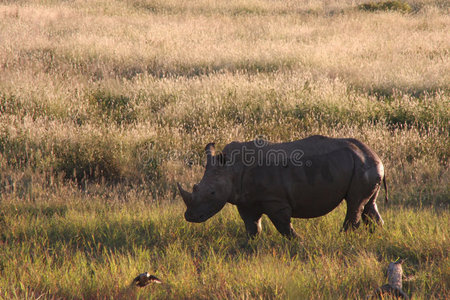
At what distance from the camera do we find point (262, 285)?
3.77m

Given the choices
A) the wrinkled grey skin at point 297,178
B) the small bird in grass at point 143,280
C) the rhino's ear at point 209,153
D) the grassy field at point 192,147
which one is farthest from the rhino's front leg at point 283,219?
the small bird in grass at point 143,280

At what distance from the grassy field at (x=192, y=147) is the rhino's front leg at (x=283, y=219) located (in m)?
0.16

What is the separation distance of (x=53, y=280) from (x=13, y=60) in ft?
35.0

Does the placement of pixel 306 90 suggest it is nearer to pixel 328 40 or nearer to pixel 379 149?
pixel 379 149

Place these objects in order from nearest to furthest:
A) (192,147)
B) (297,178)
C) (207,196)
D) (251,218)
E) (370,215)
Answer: (207,196) < (297,178) < (251,218) < (370,215) < (192,147)

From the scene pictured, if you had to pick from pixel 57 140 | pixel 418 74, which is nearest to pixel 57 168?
pixel 57 140

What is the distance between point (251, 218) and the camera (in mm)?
4699

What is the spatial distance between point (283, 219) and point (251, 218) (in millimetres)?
381

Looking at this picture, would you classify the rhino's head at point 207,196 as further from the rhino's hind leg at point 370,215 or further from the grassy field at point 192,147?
the rhino's hind leg at point 370,215

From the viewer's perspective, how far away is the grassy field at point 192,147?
4051mm

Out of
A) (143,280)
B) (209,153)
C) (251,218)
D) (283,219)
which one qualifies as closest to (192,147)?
(251,218)

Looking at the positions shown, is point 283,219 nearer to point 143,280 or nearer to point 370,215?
point 370,215

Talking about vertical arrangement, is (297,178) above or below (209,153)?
below

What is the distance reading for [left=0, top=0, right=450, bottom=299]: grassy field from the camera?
405 centimetres
